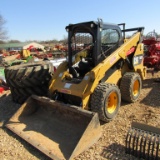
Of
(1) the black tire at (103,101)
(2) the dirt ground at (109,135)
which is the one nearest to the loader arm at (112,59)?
(1) the black tire at (103,101)

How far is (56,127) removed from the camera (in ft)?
14.5

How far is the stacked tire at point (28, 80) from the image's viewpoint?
18.3ft

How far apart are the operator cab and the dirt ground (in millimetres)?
1392

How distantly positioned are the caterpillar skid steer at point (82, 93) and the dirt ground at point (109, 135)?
128mm

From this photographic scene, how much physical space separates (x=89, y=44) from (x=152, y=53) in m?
3.50

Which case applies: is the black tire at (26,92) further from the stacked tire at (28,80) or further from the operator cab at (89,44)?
the operator cab at (89,44)

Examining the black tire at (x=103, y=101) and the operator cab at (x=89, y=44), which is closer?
the black tire at (x=103, y=101)

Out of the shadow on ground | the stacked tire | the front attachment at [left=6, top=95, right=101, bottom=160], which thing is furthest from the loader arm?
the stacked tire

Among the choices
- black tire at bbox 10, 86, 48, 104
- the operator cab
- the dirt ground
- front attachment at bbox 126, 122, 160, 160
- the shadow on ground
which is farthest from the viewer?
black tire at bbox 10, 86, 48, 104

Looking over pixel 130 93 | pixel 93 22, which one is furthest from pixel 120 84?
pixel 93 22

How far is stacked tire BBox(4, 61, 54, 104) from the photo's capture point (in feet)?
18.3

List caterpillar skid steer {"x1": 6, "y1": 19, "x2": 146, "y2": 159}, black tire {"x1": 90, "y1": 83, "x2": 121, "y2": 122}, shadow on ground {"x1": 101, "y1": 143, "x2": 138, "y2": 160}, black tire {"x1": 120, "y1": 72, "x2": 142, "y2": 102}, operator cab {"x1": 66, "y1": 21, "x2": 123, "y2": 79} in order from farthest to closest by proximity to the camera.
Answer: black tire {"x1": 120, "y1": 72, "x2": 142, "y2": 102} → operator cab {"x1": 66, "y1": 21, "x2": 123, "y2": 79} → black tire {"x1": 90, "y1": 83, "x2": 121, "y2": 122} → caterpillar skid steer {"x1": 6, "y1": 19, "x2": 146, "y2": 159} → shadow on ground {"x1": 101, "y1": 143, "x2": 138, "y2": 160}

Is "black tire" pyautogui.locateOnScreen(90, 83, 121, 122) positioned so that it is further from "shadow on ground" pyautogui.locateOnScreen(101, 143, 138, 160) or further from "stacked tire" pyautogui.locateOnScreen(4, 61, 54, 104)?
"stacked tire" pyautogui.locateOnScreen(4, 61, 54, 104)

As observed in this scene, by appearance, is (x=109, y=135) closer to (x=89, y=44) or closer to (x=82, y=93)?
(x=82, y=93)
